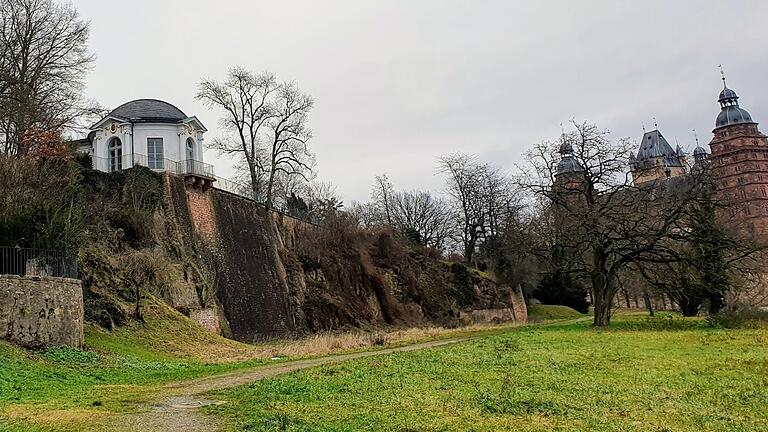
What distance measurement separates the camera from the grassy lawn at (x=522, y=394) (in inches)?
334

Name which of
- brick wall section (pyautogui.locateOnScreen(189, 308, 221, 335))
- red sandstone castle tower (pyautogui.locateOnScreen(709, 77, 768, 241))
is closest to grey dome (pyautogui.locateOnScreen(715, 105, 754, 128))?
red sandstone castle tower (pyautogui.locateOnScreen(709, 77, 768, 241))

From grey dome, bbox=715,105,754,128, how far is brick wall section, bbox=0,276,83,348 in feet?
336

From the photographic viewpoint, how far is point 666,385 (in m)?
11.4

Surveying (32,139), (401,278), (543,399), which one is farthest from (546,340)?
(401,278)

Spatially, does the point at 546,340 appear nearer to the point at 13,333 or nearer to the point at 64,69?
the point at 13,333

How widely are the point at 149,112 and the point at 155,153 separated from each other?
290cm

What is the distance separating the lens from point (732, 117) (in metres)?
100

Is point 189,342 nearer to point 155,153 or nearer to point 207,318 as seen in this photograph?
point 207,318

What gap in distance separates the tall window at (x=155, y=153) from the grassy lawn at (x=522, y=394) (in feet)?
80.2

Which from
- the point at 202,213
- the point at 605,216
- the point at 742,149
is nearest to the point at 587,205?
the point at 605,216

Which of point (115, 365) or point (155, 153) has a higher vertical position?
point (155, 153)

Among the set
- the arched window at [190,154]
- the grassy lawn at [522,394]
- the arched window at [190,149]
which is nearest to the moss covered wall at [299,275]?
the arched window at [190,154]

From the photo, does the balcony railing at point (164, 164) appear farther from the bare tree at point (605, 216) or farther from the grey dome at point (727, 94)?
the grey dome at point (727, 94)

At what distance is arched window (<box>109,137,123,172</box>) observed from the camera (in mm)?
→ 38125
